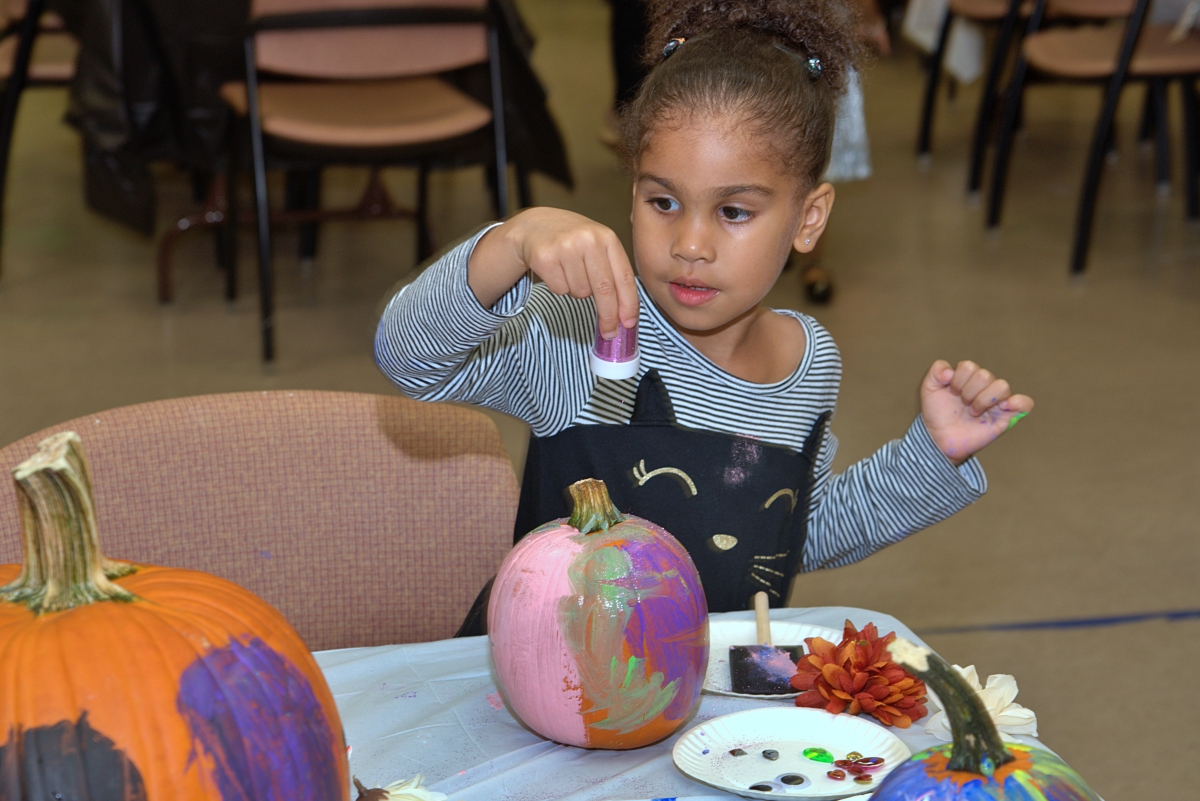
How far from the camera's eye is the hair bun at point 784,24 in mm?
1079

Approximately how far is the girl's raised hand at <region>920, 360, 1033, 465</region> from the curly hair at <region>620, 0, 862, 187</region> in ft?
0.71

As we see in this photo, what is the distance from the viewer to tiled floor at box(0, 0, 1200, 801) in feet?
6.36

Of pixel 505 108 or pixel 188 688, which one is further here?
pixel 505 108

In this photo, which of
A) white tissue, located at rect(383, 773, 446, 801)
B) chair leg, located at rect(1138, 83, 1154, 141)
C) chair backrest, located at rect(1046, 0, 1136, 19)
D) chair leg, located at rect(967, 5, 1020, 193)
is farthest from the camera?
chair leg, located at rect(1138, 83, 1154, 141)

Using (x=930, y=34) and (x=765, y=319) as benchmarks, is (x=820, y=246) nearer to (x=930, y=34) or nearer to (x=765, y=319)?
(x=930, y=34)

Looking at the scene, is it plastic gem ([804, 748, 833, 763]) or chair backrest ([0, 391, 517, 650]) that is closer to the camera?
plastic gem ([804, 748, 833, 763])

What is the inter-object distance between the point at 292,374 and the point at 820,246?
1517mm

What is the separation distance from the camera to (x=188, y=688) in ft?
1.72

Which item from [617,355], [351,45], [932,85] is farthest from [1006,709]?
[932,85]

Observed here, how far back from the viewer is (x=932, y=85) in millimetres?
4395

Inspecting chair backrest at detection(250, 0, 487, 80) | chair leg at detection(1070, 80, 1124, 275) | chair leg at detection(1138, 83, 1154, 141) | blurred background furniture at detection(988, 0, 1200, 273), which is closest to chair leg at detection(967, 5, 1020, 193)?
blurred background furniture at detection(988, 0, 1200, 273)

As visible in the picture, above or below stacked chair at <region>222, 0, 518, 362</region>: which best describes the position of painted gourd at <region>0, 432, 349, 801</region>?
above

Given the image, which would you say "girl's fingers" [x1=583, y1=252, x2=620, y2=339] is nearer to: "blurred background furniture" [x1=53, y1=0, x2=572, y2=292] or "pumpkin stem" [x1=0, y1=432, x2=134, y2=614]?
"pumpkin stem" [x1=0, y1=432, x2=134, y2=614]

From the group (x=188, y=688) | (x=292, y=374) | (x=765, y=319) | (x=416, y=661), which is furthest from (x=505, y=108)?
(x=188, y=688)
